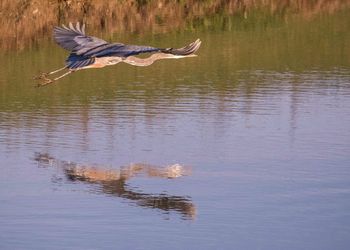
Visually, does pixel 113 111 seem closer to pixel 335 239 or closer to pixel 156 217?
pixel 156 217

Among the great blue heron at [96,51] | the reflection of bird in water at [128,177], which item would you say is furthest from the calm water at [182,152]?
the great blue heron at [96,51]

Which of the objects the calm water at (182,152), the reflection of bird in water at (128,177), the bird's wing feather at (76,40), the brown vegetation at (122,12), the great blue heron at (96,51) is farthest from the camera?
the brown vegetation at (122,12)

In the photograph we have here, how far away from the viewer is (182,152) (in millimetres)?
11266

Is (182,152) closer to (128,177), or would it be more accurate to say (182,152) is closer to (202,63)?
(128,177)

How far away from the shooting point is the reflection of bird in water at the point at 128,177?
9.62 metres

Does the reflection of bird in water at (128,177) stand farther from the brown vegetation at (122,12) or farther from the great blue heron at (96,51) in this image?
the brown vegetation at (122,12)

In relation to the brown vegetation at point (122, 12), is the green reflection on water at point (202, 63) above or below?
below

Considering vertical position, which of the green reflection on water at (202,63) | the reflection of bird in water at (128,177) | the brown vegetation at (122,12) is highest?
the brown vegetation at (122,12)

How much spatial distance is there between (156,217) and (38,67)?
7113 millimetres

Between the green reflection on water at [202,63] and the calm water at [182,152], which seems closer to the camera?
the calm water at [182,152]

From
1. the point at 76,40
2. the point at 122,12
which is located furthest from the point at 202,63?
the point at 76,40

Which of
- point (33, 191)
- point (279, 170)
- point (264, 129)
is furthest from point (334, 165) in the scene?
point (33, 191)

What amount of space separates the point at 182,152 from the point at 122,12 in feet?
29.0

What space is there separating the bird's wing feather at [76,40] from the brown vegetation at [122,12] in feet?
17.4
